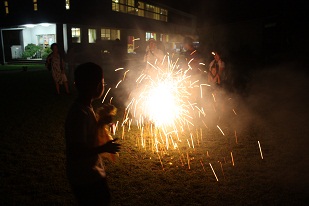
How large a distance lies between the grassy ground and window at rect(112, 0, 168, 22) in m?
29.1

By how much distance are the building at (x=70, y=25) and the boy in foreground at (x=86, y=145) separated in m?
26.1

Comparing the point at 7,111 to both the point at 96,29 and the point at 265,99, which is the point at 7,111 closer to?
the point at 265,99

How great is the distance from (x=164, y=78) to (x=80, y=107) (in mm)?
5079

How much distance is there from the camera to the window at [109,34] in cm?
3244

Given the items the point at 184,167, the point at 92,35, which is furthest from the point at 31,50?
the point at 184,167

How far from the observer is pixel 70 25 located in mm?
27250

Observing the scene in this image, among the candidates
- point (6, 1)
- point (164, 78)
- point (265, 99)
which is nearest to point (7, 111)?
point (164, 78)

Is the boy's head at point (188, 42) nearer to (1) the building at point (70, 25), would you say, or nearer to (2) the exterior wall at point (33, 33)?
(1) the building at point (70, 25)

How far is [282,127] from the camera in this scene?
7105 mm

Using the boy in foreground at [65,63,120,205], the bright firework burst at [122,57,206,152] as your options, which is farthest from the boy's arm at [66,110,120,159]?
the bright firework burst at [122,57,206,152]

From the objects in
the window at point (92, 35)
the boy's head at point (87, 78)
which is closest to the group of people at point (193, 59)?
the boy's head at point (87, 78)

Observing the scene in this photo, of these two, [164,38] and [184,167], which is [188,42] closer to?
[184,167]

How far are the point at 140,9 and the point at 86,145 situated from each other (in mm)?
39604

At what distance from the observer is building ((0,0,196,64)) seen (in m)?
27.0
